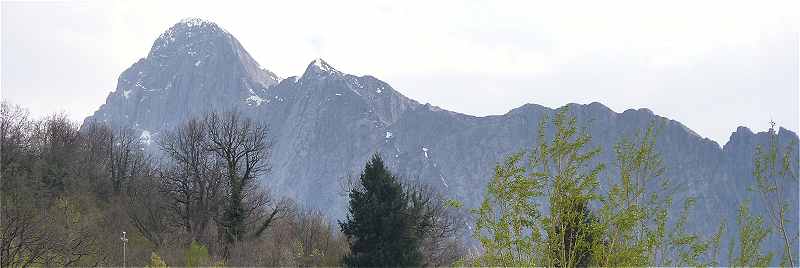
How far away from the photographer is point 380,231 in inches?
1325

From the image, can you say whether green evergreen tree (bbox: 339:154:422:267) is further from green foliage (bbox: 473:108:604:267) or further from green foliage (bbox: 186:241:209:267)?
green foliage (bbox: 473:108:604:267)

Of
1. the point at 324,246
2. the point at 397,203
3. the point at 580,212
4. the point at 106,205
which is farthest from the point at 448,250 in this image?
the point at 580,212

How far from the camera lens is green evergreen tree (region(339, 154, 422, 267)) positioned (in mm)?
33094

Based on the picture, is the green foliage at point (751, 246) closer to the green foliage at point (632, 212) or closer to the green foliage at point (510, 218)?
the green foliage at point (632, 212)

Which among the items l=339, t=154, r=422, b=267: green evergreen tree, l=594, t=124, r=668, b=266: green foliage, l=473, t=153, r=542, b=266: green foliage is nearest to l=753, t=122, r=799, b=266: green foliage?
l=594, t=124, r=668, b=266: green foliage

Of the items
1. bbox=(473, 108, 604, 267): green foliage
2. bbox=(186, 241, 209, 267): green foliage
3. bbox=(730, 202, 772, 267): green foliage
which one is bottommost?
bbox=(186, 241, 209, 267): green foliage

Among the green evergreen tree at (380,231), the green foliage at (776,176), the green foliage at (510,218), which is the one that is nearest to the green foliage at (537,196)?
the green foliage at (510,218)

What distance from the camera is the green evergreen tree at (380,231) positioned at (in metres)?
33.1

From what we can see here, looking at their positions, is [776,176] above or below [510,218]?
above

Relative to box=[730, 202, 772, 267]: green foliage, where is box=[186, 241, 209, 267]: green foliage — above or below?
below

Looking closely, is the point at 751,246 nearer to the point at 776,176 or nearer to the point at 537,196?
the point at 776,176

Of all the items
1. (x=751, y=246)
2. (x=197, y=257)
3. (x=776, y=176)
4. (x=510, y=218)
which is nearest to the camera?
(x=510, y=218)

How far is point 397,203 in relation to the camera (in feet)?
113

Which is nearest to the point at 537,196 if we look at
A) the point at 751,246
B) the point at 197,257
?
the point at 751,246
